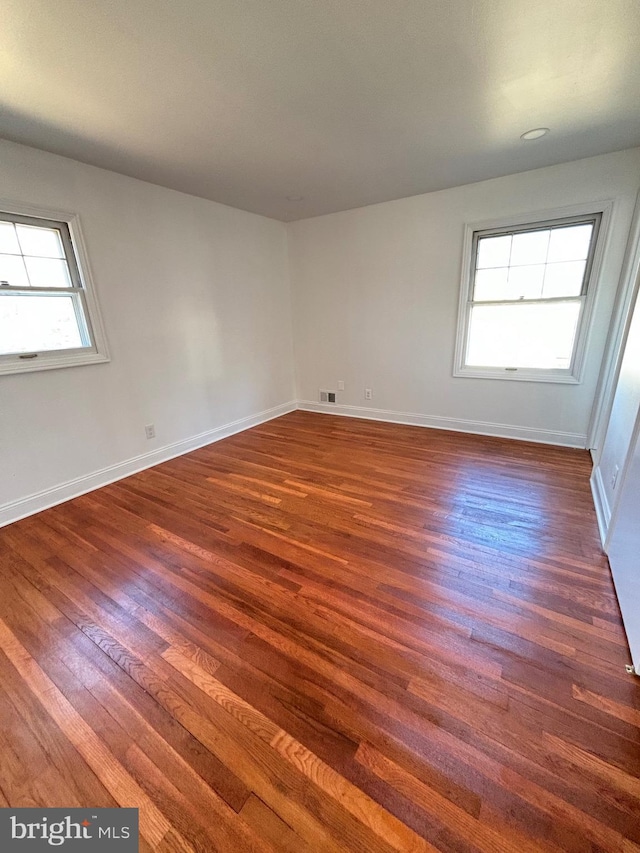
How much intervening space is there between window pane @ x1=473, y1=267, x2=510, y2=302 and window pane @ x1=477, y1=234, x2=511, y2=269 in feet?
0.19

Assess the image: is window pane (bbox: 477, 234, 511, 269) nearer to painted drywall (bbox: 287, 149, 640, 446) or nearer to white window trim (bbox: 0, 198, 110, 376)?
painted drywall (bbox: 287, 149, 640, 446)

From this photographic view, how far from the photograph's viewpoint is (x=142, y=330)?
3.06 m

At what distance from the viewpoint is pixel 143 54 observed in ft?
4.99

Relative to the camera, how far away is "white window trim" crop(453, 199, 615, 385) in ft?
9.43

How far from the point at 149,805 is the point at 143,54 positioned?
112 inches

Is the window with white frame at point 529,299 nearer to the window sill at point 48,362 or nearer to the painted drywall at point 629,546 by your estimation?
the painted drywall at point 629,546

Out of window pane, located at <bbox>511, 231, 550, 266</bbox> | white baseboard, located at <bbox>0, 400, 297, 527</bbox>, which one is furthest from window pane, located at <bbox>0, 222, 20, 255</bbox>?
window pane, located at <bbox>511, 231, 550, 266</bbox>

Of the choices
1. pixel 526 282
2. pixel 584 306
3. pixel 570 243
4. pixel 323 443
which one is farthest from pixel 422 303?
pixel 323 443

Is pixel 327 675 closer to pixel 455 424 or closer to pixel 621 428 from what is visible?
pixel 621 428

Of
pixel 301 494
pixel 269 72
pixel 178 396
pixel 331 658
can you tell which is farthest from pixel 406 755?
pixel 178 396

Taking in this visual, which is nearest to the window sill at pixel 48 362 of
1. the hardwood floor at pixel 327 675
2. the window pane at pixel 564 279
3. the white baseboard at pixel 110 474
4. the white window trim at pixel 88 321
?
the white window trim at pixel 88 321

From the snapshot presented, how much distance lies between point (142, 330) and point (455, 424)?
11.3ft

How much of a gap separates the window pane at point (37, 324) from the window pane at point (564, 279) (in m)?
4.18

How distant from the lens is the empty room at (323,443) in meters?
1.04
